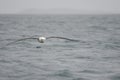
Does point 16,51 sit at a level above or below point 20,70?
above

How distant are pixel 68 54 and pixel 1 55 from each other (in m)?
5.28

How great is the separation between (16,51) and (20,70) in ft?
21.9

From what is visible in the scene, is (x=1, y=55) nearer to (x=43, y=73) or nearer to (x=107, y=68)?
(x=43, y=73)

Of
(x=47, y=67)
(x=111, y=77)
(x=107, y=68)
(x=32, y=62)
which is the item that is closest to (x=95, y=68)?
(x=107, y=68)

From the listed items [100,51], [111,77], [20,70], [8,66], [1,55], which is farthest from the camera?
Answer: [100,51]

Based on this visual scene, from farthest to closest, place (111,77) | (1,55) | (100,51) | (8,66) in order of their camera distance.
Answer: (100,51)
(1,55)
(8,66)
(111,77)

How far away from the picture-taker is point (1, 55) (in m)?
19.3

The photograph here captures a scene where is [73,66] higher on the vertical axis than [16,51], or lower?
lower

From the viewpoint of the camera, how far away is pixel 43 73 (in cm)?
1379

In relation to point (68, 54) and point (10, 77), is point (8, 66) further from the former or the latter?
point (68, 54)

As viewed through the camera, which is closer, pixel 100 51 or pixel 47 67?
pixel 47 67

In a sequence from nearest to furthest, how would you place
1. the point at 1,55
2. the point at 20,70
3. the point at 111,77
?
the point at 111,77, the point at 20,70, the point at 1,55

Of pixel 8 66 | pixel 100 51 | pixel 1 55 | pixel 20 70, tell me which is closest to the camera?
pixel 20 70

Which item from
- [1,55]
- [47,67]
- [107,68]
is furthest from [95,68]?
[1,55]
